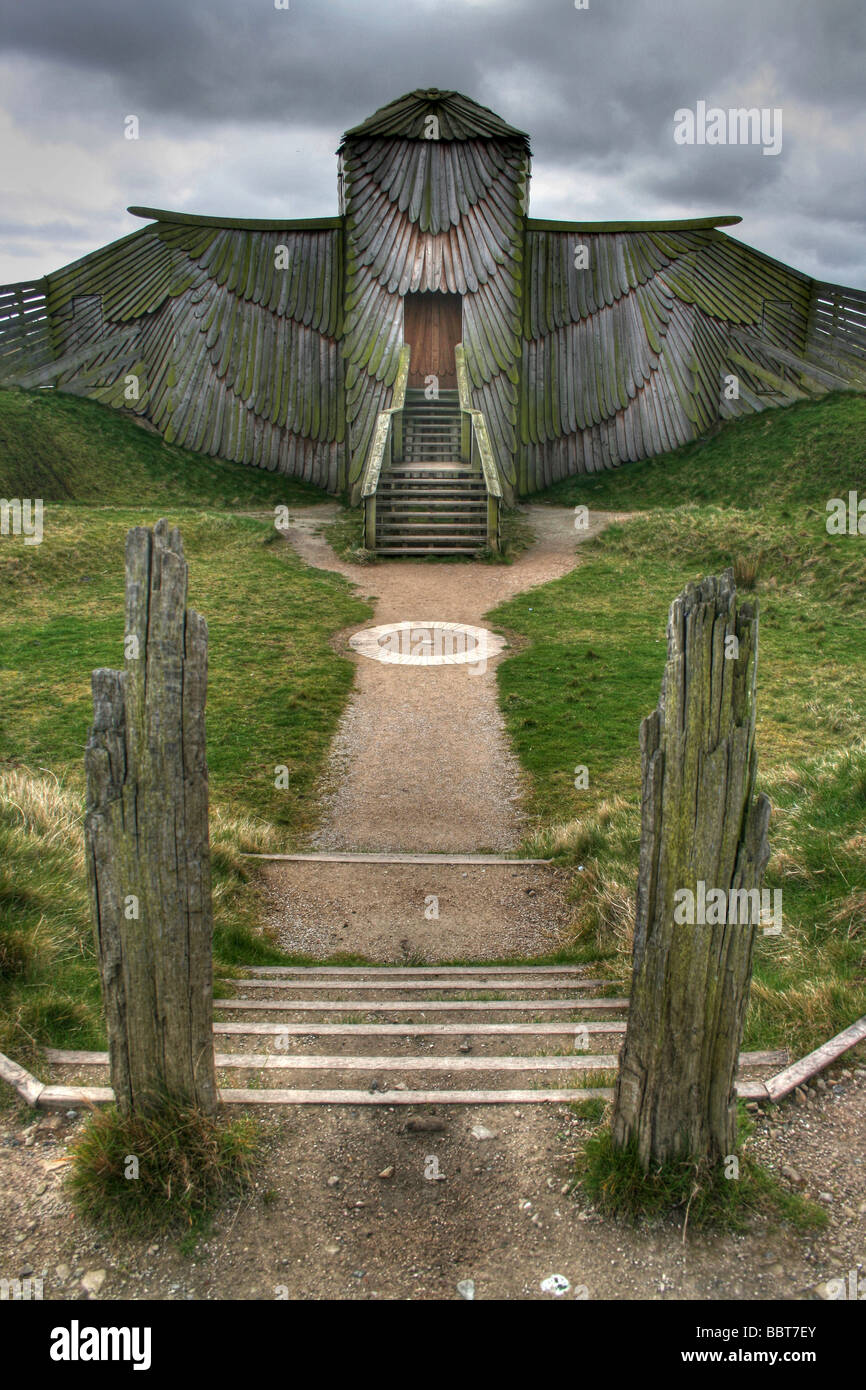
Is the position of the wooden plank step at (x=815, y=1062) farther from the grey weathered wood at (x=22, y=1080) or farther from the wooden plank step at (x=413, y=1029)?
the grey weathered wood at (x=22, y=1080)

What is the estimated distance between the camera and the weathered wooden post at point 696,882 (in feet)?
10.5

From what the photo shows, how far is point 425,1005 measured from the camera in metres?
4.71

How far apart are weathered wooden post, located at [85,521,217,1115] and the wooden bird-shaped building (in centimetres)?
1603

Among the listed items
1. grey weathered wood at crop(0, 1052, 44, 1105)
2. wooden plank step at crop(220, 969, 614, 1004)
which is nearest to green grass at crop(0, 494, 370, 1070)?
grey weathered wood at crop(0, 1052, 44, 1105)

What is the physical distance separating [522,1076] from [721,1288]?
110 centimetres

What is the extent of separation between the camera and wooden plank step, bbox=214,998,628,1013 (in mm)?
4668

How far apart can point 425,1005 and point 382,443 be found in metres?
13.2

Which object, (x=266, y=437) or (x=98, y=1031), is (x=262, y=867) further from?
(x=266, y=437)

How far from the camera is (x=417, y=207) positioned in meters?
19.1

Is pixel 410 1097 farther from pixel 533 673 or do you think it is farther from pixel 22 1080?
pixel 533 673

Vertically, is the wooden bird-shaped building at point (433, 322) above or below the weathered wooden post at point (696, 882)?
above

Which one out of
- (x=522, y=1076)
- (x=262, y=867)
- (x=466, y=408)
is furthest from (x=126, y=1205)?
(x=466, y=408)

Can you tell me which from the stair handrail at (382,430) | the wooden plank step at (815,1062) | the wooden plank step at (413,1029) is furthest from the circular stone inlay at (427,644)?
the wooden plank step at (815,1062)

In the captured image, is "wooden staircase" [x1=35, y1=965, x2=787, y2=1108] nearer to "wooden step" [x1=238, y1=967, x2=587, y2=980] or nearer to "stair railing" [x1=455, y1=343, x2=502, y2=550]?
"wooden step" [x1=238, y1=967, x2=587, y2=980]
